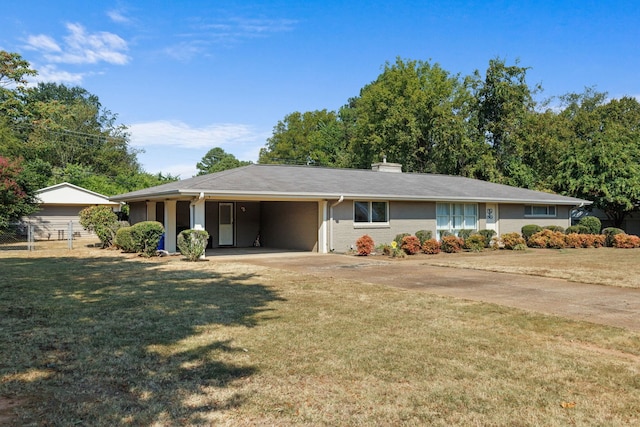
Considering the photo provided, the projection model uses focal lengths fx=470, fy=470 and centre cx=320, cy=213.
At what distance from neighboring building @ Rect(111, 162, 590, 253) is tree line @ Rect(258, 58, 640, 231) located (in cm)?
421

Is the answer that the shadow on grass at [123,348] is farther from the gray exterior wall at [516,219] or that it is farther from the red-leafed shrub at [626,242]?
the red-leafed shrub at [626,242]

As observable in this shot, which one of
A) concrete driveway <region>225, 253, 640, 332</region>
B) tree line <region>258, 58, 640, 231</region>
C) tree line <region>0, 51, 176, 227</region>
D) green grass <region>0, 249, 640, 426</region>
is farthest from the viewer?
tree line <region>258, 58, 640, 231</region>

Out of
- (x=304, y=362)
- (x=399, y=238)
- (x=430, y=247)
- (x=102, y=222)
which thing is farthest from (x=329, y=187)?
(x=304, y=362)

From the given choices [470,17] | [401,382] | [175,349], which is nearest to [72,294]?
[175,349]

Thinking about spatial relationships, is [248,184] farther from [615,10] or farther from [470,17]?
[615,10]

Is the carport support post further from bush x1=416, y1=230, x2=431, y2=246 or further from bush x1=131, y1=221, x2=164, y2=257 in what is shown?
bush x1=416, y1=230, x2=431, y2=246

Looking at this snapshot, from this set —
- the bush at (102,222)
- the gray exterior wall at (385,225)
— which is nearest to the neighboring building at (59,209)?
the bush at (102,222)

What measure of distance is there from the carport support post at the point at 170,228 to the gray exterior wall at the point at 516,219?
1498cm

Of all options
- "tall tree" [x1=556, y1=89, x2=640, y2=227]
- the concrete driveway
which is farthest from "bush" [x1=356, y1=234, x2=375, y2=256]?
"tall tree" [x1=556, y1=89, x2=640, y2=227]

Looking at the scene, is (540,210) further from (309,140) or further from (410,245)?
(309,140)

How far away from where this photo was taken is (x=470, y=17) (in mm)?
20922

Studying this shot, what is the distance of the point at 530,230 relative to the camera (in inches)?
888

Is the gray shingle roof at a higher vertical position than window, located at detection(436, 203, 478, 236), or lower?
higher

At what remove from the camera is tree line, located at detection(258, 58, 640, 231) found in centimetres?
2712
